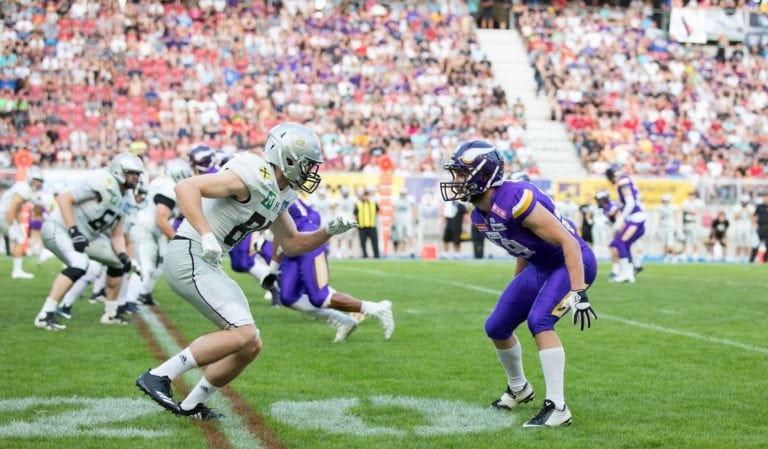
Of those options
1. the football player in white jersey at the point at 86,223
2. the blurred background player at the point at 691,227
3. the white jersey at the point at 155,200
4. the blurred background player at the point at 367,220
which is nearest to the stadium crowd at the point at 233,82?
the blurred background player at the point at 367,220

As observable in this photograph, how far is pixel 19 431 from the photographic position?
16.4 ft

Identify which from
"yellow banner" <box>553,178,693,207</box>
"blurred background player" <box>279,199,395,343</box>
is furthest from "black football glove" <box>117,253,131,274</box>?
"yellow banner" <box>553,178,693,207</box>

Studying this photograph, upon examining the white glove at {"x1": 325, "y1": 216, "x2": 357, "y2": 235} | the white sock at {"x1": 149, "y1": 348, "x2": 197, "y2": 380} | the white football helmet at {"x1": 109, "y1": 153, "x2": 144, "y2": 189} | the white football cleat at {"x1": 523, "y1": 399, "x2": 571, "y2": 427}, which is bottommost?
the white football cleat at {"x1": 523, "y1": 399, "x2": 571, "y2": 427}

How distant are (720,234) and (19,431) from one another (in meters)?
22.0

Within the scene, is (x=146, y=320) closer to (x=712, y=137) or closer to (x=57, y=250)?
(x=57, y=250)

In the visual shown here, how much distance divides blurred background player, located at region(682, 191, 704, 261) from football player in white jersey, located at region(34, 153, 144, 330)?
18016mm

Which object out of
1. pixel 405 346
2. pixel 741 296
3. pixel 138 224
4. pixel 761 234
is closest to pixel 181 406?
pixel 405 346

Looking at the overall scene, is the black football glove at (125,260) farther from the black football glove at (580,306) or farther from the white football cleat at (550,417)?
the black football glove at (580,306)

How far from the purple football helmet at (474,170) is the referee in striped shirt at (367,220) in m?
16.9

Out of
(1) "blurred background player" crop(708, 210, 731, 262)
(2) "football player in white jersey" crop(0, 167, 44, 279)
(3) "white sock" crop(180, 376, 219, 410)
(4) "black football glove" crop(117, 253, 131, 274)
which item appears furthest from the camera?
(1) "blurred background player" crop(708, 210, 731, 262)

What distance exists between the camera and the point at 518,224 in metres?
5.37

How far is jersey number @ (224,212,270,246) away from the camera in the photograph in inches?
208

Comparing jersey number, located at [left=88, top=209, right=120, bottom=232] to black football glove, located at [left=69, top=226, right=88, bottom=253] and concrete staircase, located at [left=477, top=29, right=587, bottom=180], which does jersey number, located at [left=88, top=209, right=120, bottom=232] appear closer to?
black football glove, located at [left=69, top=226, right=88, bottom=253]

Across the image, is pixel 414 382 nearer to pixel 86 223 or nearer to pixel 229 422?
pixel 229 422
